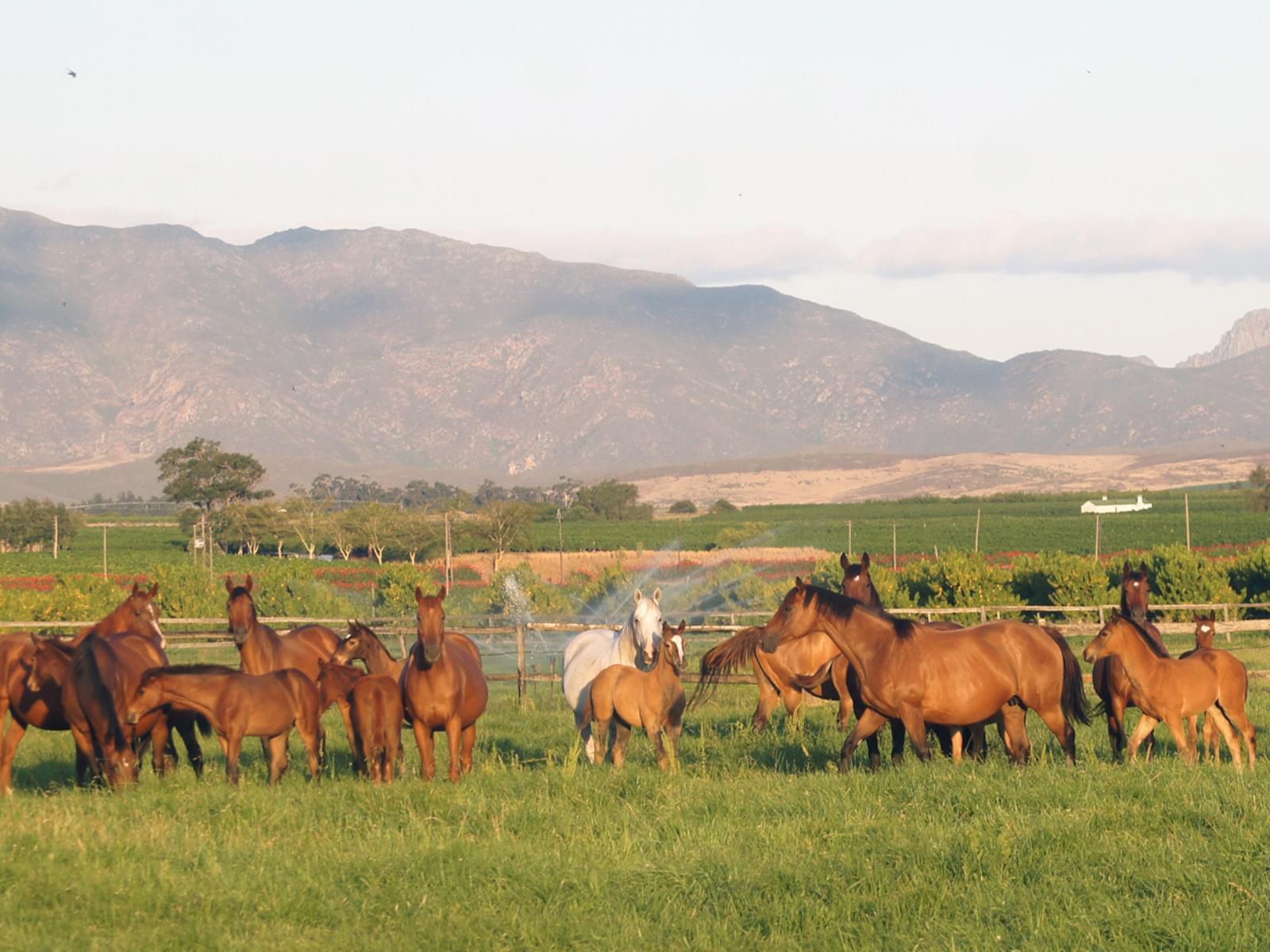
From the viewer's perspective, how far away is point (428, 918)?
314 inches

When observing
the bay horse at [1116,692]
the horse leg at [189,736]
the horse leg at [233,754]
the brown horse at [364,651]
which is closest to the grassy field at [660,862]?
the horse leg at [233,754]

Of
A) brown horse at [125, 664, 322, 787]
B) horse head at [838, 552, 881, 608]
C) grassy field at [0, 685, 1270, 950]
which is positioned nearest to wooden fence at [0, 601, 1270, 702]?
horse head at [838, 552, 881, 608]

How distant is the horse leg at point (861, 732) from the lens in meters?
12.1

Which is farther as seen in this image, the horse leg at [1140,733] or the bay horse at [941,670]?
the horse leg at [1140,733]

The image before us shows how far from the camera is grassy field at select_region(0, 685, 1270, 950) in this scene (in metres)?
7.77

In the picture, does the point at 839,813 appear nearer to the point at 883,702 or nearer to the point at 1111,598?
the point at 883,702

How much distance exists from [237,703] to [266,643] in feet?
9.40

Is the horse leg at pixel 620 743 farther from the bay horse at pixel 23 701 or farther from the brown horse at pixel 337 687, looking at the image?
the bay horse at pixel 23 701

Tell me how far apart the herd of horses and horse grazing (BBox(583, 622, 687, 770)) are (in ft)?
0.05

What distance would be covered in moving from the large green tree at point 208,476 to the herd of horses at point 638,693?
360ft

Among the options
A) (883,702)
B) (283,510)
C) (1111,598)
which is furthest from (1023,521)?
(883,702)

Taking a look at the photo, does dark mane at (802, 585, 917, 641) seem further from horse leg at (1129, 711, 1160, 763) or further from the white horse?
horse leg at (1129, 711, 1160, 763)

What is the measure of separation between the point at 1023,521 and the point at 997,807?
8634 cm

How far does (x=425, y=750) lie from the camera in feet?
40.3
